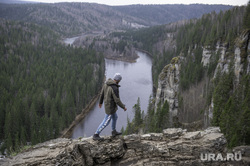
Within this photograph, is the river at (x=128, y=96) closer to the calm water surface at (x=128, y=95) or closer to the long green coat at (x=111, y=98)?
the calm water surface at (x=128, y=95)

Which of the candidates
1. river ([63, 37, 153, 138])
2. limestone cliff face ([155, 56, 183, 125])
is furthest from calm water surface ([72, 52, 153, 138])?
limestone cliff face ([155, 56, 183, 125])

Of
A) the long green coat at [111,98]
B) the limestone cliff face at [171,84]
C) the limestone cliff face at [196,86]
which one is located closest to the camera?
the long green coat at [111,98]

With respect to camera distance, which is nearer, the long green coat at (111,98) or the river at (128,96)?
the long green coat at (111,98)

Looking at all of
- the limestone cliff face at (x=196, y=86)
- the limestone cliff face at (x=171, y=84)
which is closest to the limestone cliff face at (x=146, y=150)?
the limestone cliff face at (x=171, y=84)

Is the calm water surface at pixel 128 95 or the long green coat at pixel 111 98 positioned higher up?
the long green coat at pixel 111 98

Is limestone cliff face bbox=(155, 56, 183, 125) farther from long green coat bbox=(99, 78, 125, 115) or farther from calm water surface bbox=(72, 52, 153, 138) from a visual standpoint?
long green coat bbox=(99, 78, 125, 115)

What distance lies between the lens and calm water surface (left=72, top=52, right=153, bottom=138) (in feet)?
190

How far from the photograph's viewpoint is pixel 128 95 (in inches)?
3182

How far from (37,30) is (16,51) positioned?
2399 inches

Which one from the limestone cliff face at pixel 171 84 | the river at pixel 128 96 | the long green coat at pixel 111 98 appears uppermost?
the long green coat at pixel 111 98

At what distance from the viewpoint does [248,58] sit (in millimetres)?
51000

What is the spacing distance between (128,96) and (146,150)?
68.1m

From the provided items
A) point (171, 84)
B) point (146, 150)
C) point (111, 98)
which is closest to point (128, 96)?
point (171, 84)

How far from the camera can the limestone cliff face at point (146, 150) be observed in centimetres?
1089
